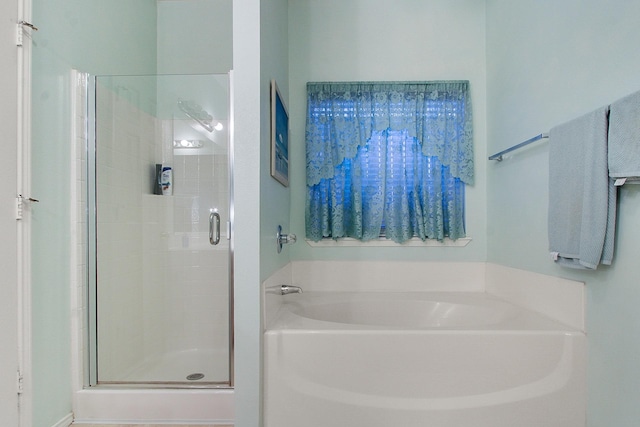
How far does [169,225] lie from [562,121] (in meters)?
2.33

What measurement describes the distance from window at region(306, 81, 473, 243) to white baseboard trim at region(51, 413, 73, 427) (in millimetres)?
1643

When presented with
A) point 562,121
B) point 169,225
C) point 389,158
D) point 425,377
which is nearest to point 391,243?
point 389,158

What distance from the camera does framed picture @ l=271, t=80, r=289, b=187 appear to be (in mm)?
1724

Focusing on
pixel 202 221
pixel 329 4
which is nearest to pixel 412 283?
pixel 202 221

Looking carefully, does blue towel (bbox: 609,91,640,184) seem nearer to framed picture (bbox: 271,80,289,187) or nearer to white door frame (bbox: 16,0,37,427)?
framed picture (bbox: 271,80,289,187)

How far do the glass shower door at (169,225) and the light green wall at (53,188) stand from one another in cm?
25

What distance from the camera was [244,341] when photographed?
1464mm

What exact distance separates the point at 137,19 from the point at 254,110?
5.76 ft

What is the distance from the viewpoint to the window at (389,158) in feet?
7.70

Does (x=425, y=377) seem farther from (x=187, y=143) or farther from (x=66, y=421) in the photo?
(x=187, y=143)

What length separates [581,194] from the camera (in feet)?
4.44

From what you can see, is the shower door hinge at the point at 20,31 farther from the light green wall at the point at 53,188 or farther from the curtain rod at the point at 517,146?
the curtain rod at the point at 517,146

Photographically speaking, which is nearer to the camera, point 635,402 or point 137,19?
A: point 635,402

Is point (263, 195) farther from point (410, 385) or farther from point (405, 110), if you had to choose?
point (405, 110)
